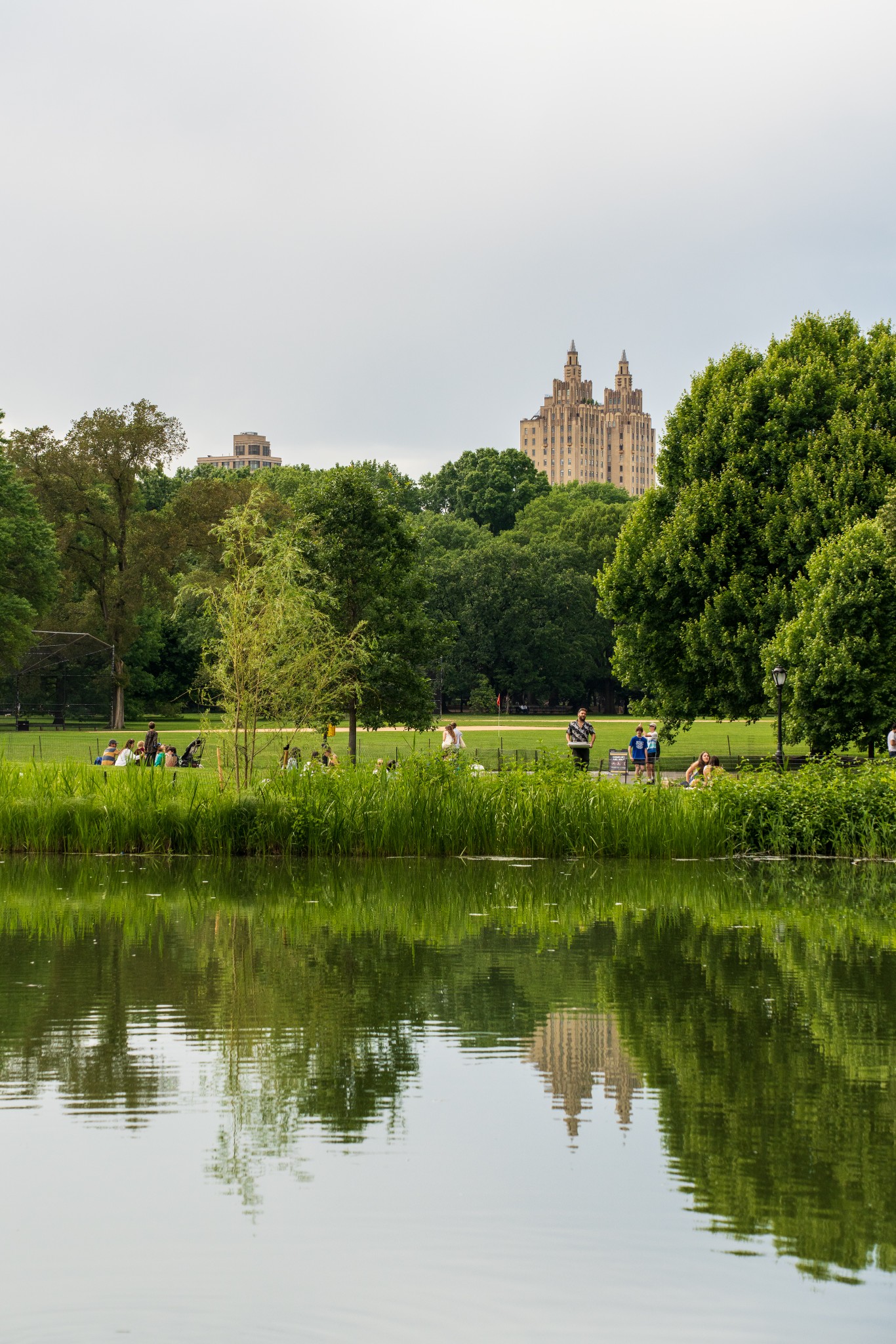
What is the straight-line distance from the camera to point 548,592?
312 feet

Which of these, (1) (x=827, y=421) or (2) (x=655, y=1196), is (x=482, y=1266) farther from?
(1) (x=827, y=421)

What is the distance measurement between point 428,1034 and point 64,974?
307 cm

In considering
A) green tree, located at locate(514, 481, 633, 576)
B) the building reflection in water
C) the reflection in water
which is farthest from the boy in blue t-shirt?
green tree, located at locate(514, 481, 633, 576)

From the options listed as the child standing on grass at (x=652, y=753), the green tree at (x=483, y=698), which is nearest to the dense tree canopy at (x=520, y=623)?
the green tree at (x=483, y=698)

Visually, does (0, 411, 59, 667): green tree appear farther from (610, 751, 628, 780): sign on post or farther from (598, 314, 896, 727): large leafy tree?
(610, 751, 628, 780): sign on post

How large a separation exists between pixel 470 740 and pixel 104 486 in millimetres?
26814

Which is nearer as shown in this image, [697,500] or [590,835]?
[590,835]

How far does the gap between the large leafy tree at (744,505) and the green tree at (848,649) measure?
2571 millimetres

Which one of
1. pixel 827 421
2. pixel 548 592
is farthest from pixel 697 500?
pixel 548 592

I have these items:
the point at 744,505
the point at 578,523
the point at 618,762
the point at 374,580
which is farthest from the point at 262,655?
the point at 578,523

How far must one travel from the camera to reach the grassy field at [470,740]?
140 ft

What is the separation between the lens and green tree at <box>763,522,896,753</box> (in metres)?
30.7

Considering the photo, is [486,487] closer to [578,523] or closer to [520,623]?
[578,523]

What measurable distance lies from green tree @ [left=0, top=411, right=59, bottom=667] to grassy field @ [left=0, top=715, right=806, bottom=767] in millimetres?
4092
